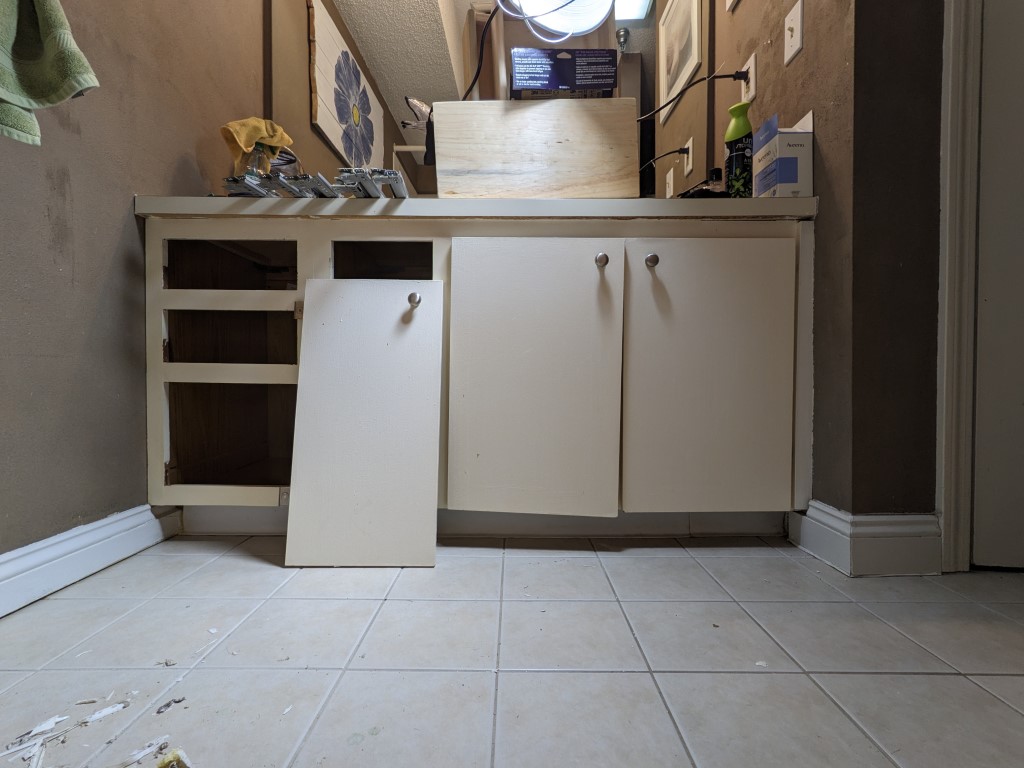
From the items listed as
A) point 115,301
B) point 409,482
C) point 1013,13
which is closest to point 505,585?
point 409,482

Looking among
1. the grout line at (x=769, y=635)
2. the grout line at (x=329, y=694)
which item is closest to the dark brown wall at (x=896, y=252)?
the grout line at (x=769, y=635)

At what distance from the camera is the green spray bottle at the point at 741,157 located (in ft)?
4.29

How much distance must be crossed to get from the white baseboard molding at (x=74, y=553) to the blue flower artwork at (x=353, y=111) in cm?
214

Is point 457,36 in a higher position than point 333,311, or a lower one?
higher

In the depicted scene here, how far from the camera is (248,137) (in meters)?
1.32

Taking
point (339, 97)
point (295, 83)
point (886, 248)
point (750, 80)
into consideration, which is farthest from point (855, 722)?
point (339, 97)

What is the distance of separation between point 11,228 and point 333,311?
58 cm

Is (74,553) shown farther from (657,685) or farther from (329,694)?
(657,685)

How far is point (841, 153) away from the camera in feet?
3.54

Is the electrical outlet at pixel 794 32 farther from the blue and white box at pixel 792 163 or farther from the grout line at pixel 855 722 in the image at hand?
the grout line at pixel 855 722

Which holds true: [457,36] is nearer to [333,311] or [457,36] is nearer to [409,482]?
[333,311]

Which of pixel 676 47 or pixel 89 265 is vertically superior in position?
pixel 676 47

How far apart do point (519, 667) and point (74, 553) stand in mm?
963

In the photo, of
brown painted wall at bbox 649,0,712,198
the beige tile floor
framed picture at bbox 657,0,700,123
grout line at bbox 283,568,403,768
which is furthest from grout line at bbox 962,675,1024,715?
framed picture at bbox 657,0,700,123
